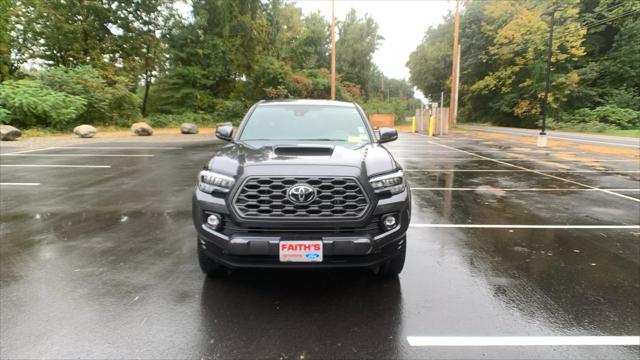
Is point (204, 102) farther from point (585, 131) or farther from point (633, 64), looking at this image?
point (633, 64)

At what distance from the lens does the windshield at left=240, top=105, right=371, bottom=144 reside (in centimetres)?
458

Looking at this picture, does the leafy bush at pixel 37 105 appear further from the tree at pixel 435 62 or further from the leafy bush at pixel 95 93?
the tree at pixel 435 62

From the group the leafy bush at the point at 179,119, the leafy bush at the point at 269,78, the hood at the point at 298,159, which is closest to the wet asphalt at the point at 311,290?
A: the hood at the point at 298,159

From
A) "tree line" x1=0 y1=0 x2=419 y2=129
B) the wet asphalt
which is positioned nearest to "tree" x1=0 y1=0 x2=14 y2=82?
"tree line" x1=0 y1=0 x2=419 y2=129

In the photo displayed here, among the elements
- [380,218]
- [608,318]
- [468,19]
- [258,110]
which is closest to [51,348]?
[380,218]

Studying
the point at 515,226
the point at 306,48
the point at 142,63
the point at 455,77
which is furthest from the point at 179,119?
the point at 515,226

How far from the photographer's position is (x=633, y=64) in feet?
111

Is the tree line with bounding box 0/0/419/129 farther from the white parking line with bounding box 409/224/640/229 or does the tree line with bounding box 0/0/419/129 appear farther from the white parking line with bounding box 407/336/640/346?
the white parking line with bounding box 407/336/640/346

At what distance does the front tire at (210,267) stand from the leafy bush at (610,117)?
34.5 metres

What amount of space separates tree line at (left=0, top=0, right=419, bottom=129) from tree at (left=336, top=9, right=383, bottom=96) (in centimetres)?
1512

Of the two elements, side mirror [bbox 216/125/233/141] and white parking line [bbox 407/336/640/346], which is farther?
side mirror [bbox 216/125/233/141]

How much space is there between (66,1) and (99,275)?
103 feet

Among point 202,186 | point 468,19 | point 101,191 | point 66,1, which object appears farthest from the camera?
point 468,19

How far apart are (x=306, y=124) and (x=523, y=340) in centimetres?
306
